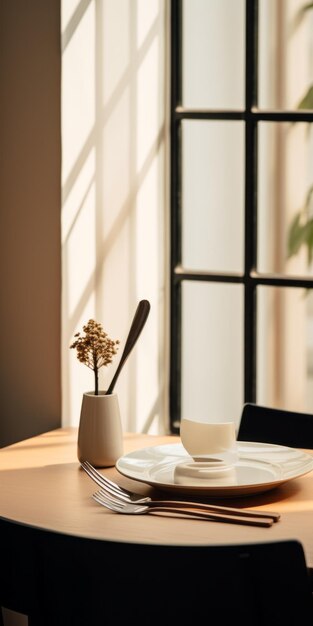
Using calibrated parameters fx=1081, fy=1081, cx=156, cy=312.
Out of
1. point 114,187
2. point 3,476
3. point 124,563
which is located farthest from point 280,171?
point 124,563

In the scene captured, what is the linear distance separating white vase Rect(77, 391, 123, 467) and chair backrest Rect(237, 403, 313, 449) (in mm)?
424

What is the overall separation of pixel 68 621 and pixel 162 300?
1847 millimetres

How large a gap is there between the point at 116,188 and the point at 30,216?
29cm

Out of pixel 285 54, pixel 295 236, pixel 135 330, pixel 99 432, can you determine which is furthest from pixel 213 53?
pixel 99 432

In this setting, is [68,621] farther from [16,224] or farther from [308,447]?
[16,224]

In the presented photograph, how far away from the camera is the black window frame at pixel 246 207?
309 centimetres

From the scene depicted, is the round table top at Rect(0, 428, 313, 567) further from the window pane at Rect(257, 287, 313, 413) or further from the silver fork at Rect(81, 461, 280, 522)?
the window pane at Rect(257, 287, 313, 413)

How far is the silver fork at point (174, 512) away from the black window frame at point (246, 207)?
1.21 metres

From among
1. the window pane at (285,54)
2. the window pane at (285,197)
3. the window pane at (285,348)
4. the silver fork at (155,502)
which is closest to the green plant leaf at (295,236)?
the window pane at (285,197)

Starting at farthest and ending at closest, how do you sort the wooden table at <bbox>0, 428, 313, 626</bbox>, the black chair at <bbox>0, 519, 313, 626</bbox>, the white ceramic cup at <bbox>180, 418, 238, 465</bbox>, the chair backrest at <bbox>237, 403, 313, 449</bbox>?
the chair backrest at <bbox>237, 403, 313, 449</bbox> → the white ceramic cup at <bbox>180, 418, 238, 465</bbox> → the wooden table at <bbox>0, 428, 313, 626</bbox> → the black chair at <bbox>0, 519, 313, 626</bbox>

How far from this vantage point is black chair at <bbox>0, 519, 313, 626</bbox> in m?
1.42

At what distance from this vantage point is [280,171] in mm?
3113

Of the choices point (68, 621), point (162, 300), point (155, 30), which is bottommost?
point (68, 621)

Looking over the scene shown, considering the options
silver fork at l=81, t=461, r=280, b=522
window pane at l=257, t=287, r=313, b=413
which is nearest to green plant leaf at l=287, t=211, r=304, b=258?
window pane at l=257, t=287, r=313, b=413
